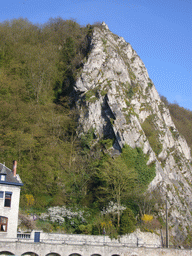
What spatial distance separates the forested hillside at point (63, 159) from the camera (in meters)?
33.2

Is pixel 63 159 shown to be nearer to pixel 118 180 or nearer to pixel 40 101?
pixel 118 180

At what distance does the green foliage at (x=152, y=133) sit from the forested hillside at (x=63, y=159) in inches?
230

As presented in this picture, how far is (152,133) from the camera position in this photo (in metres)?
49.2

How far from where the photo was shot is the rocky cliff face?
40.4 metres

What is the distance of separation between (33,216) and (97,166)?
11.2 meters

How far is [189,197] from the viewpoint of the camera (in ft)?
147

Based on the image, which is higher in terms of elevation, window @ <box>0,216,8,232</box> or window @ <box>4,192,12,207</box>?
window @ <box>4,192,12,207</box>

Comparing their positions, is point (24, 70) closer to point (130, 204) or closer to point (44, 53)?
point (44, 53)

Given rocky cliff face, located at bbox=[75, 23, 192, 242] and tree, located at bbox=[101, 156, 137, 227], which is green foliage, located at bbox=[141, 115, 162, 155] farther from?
tree, located at bbox=[101, 156, 137, 227]

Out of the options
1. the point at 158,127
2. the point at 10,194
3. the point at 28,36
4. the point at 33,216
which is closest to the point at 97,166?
the point at 33,216

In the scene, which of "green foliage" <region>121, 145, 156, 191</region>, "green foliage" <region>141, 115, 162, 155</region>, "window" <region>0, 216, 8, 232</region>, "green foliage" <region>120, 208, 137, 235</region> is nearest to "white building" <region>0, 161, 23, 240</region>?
"window" <region>0, 216, 8, 232</region>

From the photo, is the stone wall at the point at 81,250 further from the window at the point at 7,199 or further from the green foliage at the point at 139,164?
the green foliage at the point at 139,164

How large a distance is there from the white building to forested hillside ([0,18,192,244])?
526 cm

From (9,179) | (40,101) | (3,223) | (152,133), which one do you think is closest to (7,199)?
(9,179)
